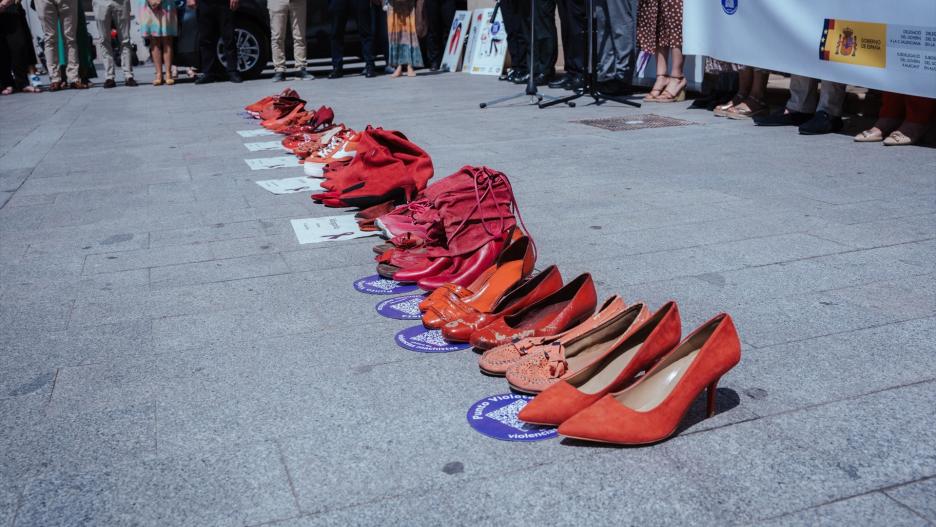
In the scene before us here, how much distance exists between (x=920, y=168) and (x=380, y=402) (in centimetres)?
458

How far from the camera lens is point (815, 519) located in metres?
2.06

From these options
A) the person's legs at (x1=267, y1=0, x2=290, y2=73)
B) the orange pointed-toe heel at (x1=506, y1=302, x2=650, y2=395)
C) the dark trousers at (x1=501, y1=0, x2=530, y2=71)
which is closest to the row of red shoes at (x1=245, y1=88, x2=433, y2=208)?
the orange pointed-toe heel at (x1=506, y1=302, x2=650, y2=395)

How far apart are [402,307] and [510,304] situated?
52 centimetres

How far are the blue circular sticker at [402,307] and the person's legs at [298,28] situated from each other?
11.0m

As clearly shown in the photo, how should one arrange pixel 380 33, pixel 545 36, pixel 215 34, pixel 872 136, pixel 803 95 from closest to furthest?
pixel 872 136 < pixel 803 95 < pixel 545 36 < pixel 215 34 < pixel 380 33

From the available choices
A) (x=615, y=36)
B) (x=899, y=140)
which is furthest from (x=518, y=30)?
(x=899, y=140)

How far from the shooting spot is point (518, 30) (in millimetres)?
12656

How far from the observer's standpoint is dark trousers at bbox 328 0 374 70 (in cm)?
1394

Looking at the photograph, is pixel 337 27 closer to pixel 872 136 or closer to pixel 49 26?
pixel 49 26

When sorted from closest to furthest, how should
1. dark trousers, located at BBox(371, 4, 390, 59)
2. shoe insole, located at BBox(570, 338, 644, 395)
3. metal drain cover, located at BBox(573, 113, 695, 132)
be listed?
shoe insole, located at BBox(570, 338, 644, 395), metal drain cover, located at BBox(573, 113, 695, 132), dark trousers, located at BBox(371, 4, 390, 59)

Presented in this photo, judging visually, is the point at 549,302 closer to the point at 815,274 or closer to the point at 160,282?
the point at 815,274

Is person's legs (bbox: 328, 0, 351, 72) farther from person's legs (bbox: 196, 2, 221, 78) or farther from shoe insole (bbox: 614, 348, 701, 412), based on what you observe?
shoe insole (bbox: 614, 348, 701, 412)

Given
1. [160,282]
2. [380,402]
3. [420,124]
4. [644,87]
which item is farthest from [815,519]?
[644,87]

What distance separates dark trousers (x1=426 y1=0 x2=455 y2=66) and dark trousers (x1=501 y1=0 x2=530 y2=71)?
2.95m
